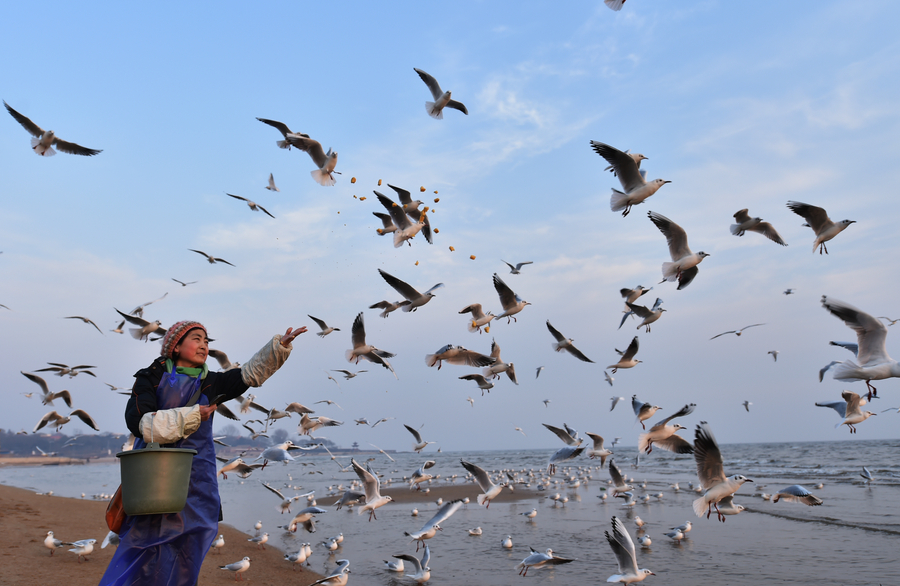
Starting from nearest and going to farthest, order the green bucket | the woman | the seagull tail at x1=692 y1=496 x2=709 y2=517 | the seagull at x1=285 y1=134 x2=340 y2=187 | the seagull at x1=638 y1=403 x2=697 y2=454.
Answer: the green bucket
the woman
the seagull tail at x1=692 y1=496 x2=709 y2=517
the seagull at x1=638 y1=403 x2=697 y2=454
the seagull at x1=285 y1=134 x2=340 y2=187

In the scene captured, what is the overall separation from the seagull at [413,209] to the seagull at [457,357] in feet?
6.87

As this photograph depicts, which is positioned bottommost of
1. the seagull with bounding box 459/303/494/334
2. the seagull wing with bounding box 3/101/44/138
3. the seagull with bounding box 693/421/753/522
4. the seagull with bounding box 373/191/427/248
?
the seagull with bounding box 693/421/753/522

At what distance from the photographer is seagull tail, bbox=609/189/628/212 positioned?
A: 9.33 m

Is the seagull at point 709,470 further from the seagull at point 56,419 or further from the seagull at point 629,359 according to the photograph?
the seagull at point 56,419

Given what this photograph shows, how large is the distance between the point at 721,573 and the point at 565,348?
15.9 ft

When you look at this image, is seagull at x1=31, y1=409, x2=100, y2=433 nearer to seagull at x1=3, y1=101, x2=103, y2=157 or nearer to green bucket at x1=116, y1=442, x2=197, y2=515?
seagull at x1=3, y1=101, x2=103, y2=157

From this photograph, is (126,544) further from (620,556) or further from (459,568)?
(459,568)

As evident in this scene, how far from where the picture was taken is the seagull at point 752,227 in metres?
11.4

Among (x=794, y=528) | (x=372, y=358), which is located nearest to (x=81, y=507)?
(x=372, y=358)

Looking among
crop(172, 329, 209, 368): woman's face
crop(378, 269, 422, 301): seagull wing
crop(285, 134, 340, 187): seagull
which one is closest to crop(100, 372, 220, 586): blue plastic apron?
crop(172, 329, 209, 368): woman's face

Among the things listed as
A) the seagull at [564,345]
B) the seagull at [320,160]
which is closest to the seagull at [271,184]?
the seagull at [320,160]

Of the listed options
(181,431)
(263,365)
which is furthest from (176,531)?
(263,365)

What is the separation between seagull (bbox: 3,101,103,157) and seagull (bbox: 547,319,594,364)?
31.6 feet

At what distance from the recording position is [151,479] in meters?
3.13
